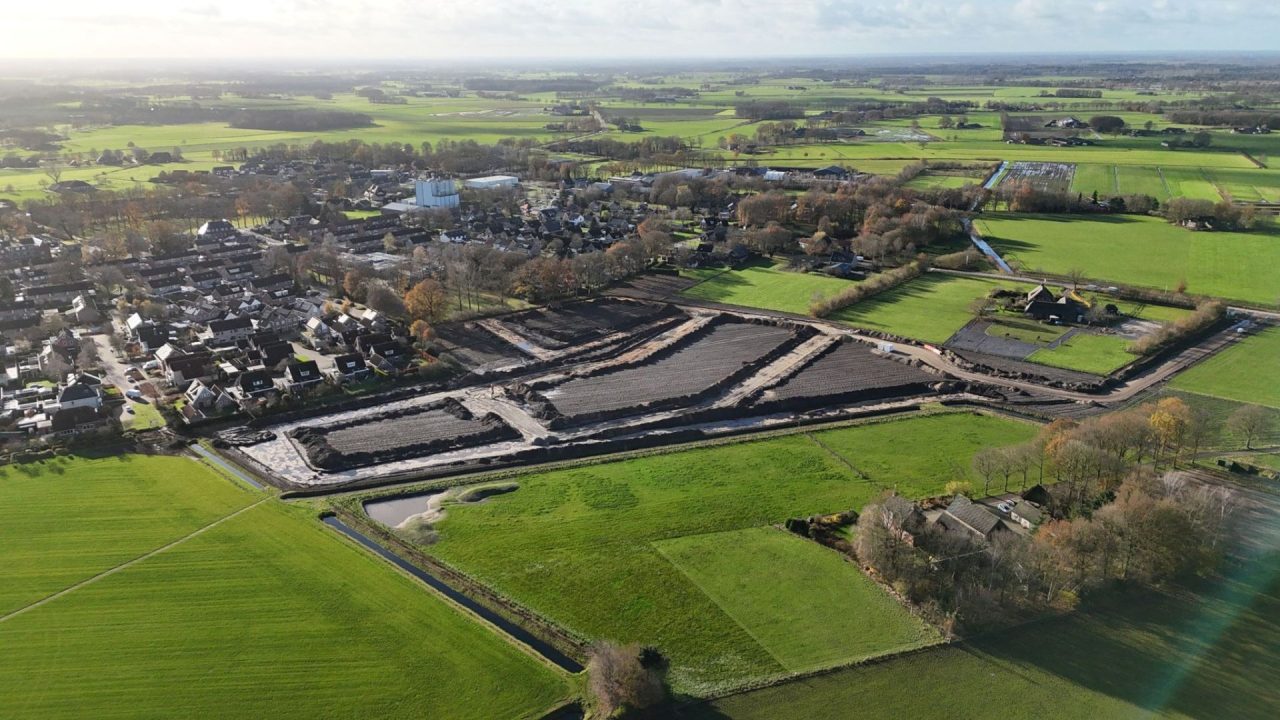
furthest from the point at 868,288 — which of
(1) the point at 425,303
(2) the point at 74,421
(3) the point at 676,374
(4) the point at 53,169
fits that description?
(4) the point at 53,169

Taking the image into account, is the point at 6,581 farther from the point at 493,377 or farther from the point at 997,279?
the point at 997,279

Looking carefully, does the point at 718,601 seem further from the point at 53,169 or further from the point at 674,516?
the point at 53,169

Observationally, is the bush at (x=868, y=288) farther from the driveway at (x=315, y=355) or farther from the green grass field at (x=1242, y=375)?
the driveway at (x=315, y=355)

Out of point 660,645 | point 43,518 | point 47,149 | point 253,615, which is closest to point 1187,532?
point 660,645

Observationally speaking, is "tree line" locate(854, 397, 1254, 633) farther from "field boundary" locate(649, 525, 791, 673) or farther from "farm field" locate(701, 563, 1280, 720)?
"field boundary" locate(649, 525, 791, 673)

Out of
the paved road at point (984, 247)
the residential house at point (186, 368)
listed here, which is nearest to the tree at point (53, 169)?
the residential house at point (186, 368)
